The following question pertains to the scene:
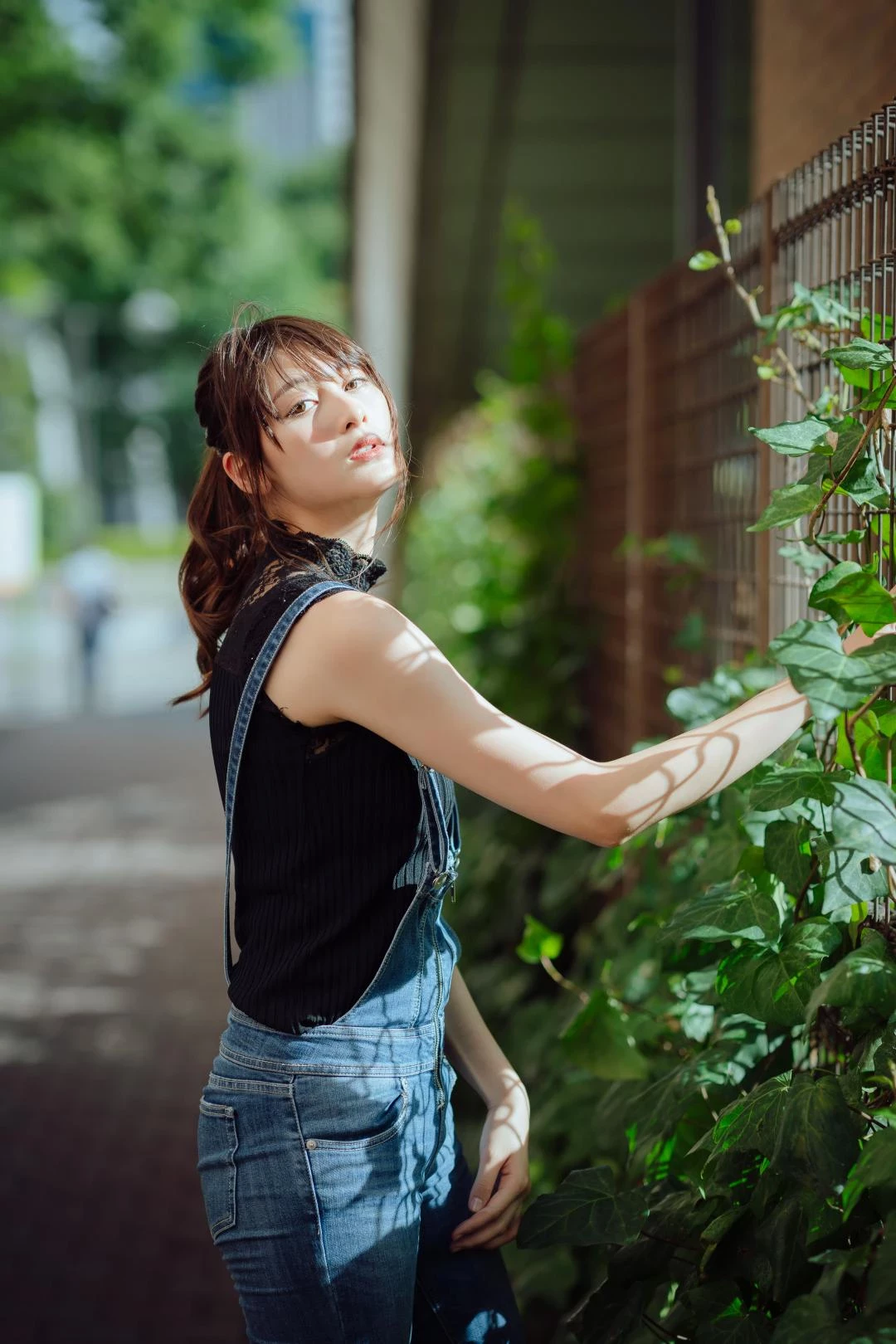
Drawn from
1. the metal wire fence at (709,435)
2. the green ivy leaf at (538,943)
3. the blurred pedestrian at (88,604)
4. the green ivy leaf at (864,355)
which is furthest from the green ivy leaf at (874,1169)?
the blurred pedestrian at (88,604)

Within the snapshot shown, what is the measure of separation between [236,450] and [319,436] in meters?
0.11

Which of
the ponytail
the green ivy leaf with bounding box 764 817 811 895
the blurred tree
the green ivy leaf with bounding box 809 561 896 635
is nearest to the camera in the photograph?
the green ivy leaf with bounding box 809 561 896 635

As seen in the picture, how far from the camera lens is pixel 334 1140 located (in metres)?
1.49

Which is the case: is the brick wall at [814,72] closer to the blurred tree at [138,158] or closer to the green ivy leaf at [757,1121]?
the green ivy leaf at [757,1121]

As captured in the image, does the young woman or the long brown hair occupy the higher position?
the long brown hair

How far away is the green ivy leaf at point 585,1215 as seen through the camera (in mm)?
1620

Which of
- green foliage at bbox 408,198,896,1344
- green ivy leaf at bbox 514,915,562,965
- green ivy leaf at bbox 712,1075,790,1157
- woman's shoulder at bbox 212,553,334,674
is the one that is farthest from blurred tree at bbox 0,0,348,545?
green ivy leaf at bbox 712,1075,790,1157

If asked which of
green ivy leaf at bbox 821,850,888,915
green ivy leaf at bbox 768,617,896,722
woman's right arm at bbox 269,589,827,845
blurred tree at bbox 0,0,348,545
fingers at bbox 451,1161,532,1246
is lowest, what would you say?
fingers at bbox 451,1161,532,1246

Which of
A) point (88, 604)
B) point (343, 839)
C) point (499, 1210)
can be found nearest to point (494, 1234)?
point (499, 1210)

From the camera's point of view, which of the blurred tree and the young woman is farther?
the blurred tree

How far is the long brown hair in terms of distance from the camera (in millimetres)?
1618

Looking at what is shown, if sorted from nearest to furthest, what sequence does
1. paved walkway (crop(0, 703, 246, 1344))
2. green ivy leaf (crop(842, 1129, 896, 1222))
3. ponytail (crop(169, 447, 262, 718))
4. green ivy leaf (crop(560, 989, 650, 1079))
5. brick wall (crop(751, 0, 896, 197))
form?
green ivy leaf (crop(842, 1129, 896, 1222)) < ponytail (crop(169, 447, 262, 718)) < green ivy leaf (crop(560, 989, 650, 1079)) < brick wall (crop(751, 0, 896, 197)) < paved walkway (crop(0, 703, 246, 1344))

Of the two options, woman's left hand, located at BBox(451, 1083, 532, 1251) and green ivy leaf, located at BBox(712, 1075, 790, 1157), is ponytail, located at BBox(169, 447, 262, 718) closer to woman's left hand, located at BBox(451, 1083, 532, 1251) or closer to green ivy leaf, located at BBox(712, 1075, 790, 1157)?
woman's left hand, located at BBox(451, 1083, 532, 1251)

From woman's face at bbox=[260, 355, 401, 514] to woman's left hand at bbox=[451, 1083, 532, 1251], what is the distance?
0.80 metres
